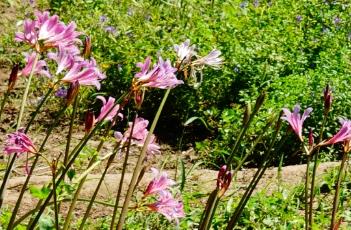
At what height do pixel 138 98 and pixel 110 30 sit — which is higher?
pixel 138 98

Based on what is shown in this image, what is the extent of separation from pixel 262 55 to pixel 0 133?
2238mm

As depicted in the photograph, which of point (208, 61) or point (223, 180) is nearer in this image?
point (223, 180)

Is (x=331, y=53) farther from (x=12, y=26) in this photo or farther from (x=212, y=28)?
(x=12, y=26)

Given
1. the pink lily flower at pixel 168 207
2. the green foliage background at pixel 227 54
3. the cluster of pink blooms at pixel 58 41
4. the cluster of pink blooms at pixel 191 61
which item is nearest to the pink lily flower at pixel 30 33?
the cluster of pink blooms at pixel 58 41

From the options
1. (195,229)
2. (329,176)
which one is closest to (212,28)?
(329,176)

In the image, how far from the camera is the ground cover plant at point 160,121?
154 cm

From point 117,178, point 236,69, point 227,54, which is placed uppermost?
point 227,54

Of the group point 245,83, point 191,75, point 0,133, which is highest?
point 191,75

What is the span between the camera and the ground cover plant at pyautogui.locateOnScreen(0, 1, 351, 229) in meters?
1.54

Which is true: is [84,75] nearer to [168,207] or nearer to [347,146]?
[168,207]

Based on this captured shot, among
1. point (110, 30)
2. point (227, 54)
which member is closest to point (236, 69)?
point (227, 54)

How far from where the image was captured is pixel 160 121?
228 inches

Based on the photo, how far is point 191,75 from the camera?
165cm

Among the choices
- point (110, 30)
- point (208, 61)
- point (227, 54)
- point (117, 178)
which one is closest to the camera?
point (208, 61)
